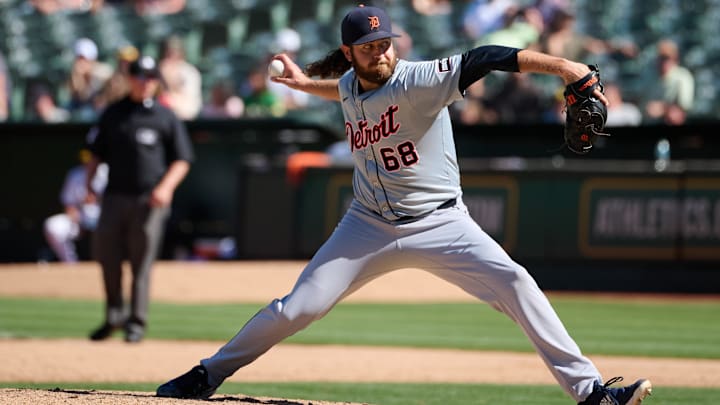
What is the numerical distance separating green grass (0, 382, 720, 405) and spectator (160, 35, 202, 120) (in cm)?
995

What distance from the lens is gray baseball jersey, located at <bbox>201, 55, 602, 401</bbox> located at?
5.23 m

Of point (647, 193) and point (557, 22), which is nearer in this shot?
point (647, 193)

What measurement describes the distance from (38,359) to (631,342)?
448cm

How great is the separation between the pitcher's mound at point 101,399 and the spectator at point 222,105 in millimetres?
11299

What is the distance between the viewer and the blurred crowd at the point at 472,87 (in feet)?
48.1

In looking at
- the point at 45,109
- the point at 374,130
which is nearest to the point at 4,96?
the point at 45,109

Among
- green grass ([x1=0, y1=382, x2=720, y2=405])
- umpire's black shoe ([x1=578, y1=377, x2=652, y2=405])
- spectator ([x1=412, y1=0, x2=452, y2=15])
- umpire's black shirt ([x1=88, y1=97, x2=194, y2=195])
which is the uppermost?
spectator ([x1=412, y1=0, x2=452, y2=15])

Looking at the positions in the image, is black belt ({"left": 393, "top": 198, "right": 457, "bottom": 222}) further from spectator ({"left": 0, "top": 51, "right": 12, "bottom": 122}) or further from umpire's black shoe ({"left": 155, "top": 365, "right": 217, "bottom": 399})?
spectator ({"left": 0, "top": 51, "right": 12, "bottom": 122})

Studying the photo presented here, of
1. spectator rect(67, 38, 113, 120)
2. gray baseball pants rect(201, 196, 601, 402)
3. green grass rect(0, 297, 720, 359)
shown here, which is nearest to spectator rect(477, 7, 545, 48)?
green grass rect(0, 297, 720, 359)

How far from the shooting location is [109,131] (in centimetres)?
952

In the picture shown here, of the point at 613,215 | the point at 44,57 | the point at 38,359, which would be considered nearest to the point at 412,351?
the point at 38,359

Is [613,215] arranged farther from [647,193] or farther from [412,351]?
[412,351]

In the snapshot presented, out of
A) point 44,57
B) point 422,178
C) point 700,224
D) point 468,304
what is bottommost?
point 468,304

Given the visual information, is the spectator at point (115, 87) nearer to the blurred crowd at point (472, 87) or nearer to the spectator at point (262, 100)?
the blurred crowd at point (472, 87)
